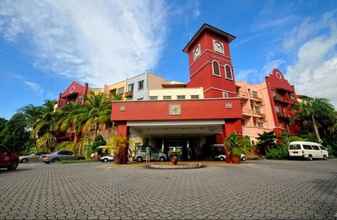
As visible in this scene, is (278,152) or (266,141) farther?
(266,141)

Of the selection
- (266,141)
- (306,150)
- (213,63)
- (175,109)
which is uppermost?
(213,63)

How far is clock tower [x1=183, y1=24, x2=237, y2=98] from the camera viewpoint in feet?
86.1

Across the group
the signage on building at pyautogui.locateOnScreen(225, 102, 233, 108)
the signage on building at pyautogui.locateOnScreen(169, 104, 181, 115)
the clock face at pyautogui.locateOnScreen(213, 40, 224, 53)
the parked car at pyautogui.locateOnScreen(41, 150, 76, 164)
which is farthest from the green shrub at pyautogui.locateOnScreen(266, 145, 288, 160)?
the parked car at pyautogui.locateOnScreen(41, 150, 76, 164)

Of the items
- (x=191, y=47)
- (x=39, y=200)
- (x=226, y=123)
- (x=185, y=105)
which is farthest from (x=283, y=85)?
(x=39, y=200)

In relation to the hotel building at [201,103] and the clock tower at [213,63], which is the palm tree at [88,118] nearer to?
the hotel building at [201,103]

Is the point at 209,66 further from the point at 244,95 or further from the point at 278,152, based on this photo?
the point at 278,152

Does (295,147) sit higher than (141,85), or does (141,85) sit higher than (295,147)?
(141,85)

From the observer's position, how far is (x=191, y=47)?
3222cm

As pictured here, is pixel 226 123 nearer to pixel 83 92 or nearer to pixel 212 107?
pixel 212 107

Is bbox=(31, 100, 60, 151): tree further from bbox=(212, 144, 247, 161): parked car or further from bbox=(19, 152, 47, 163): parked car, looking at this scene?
bbox=(212, 144, 247, 161): parked car

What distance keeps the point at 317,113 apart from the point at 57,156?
128 feet

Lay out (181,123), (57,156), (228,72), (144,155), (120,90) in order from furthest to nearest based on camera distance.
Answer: (120,90), (228,72), (57,156), (144,155), (181,123)

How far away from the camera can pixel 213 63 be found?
26.8 m

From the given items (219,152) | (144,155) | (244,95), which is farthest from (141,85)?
(244,95)
